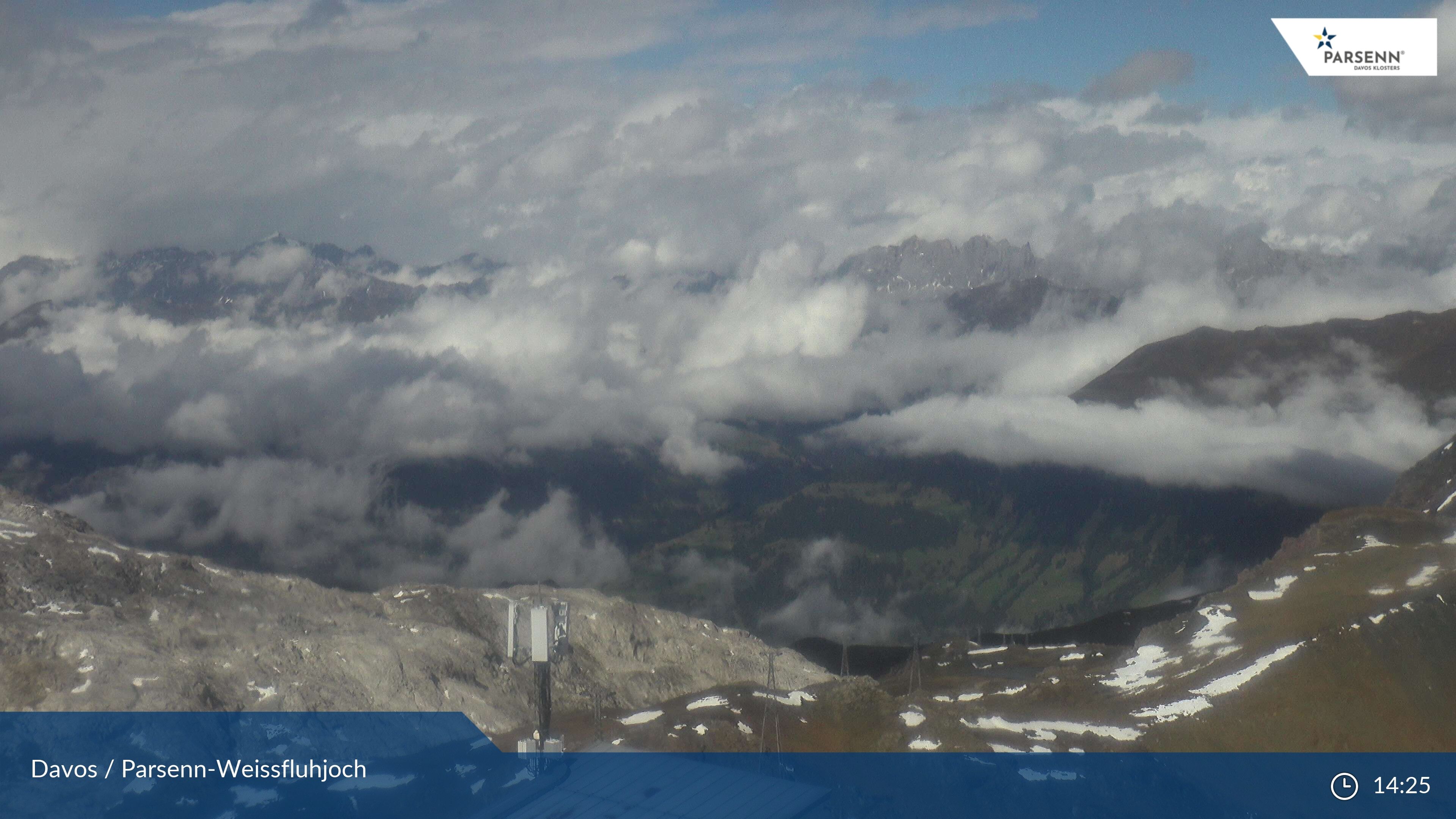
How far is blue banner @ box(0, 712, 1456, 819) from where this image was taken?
404 feet

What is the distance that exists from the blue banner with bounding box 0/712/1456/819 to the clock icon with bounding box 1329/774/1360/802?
11.2 inches

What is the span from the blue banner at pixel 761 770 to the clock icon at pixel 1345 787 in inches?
11.2

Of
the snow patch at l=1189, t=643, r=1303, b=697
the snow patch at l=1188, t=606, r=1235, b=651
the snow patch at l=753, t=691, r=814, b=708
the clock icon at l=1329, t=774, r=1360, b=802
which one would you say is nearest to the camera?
the clock icon at l=1329, t=774, r=1360, b=802

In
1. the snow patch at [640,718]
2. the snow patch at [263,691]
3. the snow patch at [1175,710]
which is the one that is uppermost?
the snow patch at [640,718]

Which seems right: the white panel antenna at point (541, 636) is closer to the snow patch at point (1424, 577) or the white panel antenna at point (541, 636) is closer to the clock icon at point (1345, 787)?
the clock icon at point (1345, 787)

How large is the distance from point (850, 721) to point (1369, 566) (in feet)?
351

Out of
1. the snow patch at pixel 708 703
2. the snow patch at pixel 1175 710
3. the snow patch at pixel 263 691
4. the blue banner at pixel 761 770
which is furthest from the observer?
the snow patch at pixel 263 691

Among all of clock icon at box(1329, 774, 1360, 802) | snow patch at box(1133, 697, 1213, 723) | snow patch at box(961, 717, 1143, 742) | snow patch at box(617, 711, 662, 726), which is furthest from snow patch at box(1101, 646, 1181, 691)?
snow patch at box(617, 711, 662, 726)

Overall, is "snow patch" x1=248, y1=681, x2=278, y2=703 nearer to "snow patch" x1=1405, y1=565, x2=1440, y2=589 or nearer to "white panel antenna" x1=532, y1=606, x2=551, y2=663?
"white panel antenna" x1=532, y1=606, x2=551, y2=663

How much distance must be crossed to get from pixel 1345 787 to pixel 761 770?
88234 millimetres

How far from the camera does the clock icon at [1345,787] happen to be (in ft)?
423

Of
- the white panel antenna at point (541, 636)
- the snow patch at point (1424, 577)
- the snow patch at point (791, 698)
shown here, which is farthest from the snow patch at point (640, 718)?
the snow patch at point (1424, 577)

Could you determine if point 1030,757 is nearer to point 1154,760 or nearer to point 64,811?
point 1154,760

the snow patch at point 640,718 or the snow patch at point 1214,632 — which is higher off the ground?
the snow patch at point 640,718
